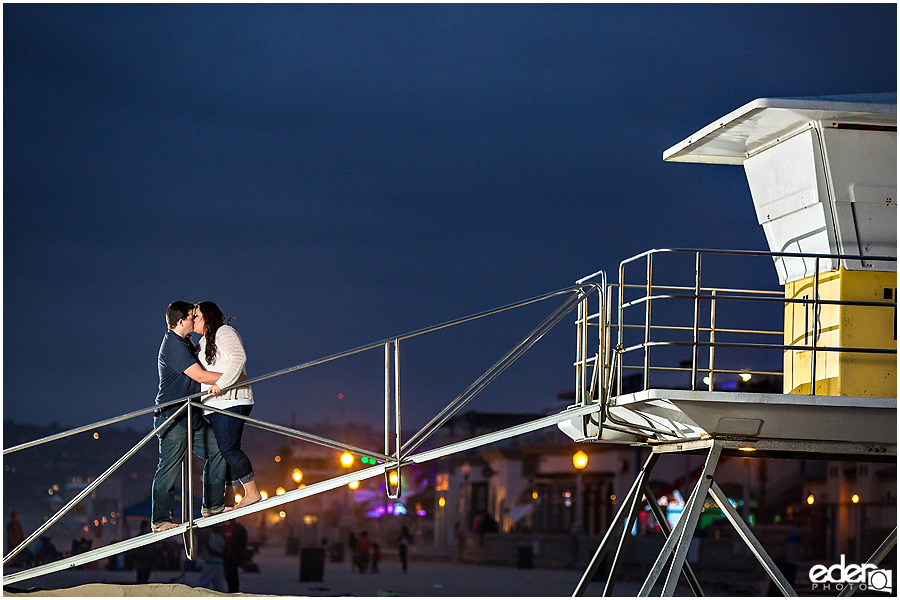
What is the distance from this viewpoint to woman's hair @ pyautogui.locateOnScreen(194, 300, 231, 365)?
10750 mm

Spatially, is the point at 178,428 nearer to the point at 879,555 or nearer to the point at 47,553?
the point at 879,555

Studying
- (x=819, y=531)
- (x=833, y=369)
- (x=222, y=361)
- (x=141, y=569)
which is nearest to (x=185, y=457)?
(x=222, y=361)

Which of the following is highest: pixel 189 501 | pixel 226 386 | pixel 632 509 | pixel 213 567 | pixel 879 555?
pixel 226 386

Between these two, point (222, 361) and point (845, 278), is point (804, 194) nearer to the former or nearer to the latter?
point (845, 278)

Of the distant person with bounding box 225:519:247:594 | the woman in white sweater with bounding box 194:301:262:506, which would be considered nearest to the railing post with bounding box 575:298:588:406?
the woman in white sweater with bounding box 194:301:262:506

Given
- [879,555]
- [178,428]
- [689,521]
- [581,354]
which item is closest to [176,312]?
[178,428]

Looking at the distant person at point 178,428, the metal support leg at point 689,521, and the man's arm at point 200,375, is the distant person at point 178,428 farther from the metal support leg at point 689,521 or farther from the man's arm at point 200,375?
the metal support leg at point 689,521

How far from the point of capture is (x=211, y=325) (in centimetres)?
1082

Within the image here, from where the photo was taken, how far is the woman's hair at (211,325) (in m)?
10.8

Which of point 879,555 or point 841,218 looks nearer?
point 841,218

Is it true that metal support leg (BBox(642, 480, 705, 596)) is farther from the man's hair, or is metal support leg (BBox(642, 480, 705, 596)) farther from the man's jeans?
the man's hair

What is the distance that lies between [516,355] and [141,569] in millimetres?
18855

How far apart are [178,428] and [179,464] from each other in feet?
1.16

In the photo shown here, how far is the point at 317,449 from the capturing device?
95.6 meters
